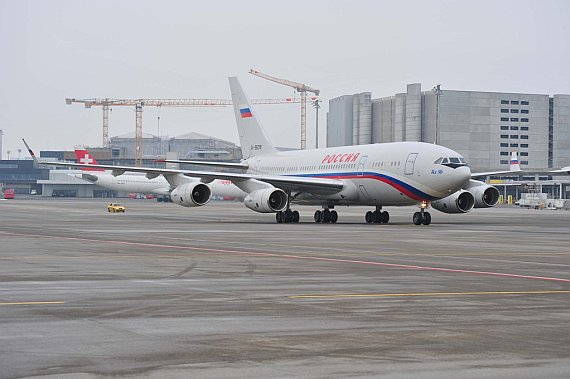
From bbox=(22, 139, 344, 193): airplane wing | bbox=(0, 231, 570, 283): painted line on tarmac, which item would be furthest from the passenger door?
bbox=(0, 231, 570, 283): painted line on tarmac

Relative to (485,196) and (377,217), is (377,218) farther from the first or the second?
(485,196)

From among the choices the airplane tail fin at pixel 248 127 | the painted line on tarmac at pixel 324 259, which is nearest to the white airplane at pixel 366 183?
the airplane tail fin at pixel 248 127

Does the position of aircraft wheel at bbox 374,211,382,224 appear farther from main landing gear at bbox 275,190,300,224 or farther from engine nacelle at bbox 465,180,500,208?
engine nacelle at bbox 465,180,500,208

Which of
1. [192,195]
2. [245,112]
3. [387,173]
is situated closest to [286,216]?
[192,195]

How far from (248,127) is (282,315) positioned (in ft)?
163

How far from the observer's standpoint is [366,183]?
47906 mm

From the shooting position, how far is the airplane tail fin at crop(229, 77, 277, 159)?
197 feet

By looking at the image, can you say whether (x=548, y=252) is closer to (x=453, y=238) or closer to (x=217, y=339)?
(x=453, y=238)

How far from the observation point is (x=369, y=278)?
16.8 meters

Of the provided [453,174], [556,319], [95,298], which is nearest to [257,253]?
[95,298]

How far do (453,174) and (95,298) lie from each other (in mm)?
32908

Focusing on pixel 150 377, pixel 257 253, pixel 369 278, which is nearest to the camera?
pixel 150 377

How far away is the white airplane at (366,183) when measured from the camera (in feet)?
147

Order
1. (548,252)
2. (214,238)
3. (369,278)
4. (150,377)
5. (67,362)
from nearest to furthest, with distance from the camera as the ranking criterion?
1. (150,377)
2. (67,362)
3. (369,278)
4. (548,252)
5. (214,238)
